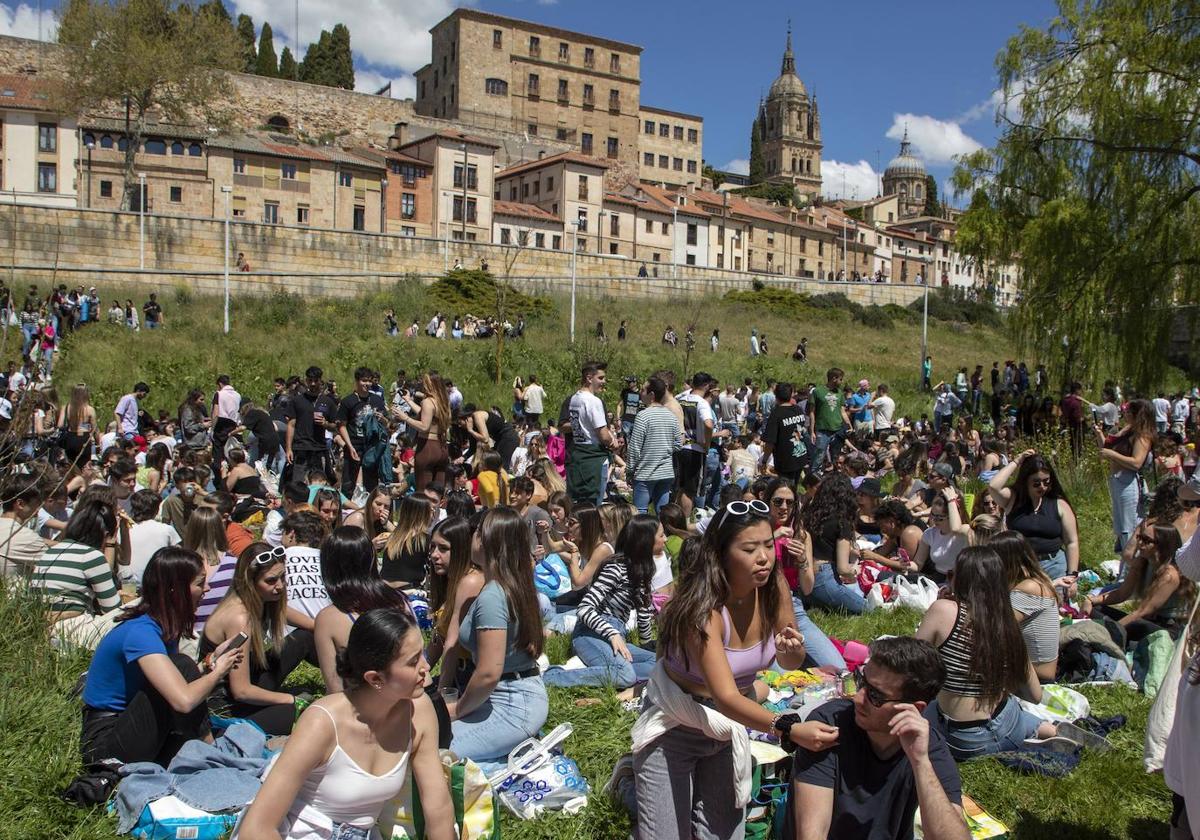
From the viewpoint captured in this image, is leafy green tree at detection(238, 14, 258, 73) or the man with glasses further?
leafy green tree at detection(238, 14, 258, 73)

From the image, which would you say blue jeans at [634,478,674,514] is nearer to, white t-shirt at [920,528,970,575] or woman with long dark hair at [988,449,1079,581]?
white t-shirt at [920,528,970,575]

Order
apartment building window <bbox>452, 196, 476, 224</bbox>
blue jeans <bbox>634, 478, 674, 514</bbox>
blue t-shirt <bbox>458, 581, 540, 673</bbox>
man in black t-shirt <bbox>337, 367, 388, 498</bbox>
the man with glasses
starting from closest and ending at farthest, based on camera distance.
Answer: the man with glasses < blue t-shirt <bbox>458, 581, 540, 673</bbox> < blue jeans <bbox>634, 478, 674, 514</bbox> < man in black t-shirt <bbox>337, 367, 388, 498</bbox> < apartment building window <bbox>452, 196, 476, 224</bbox>

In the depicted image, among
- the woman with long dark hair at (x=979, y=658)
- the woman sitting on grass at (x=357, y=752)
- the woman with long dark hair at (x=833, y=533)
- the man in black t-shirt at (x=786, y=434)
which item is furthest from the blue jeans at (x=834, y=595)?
the woman sitting on grass at (x=357, y=752)

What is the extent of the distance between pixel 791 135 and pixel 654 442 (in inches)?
4628

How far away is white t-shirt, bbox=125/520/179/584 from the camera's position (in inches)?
280

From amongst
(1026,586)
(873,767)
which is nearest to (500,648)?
(873,767)

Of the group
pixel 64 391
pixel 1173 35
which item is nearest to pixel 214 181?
pixel 64 391

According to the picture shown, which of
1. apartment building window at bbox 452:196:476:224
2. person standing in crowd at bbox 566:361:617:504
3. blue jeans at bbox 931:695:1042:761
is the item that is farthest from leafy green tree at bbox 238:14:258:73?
blue jeans at bbox 931:695:1042:761

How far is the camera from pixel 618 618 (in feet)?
19.9

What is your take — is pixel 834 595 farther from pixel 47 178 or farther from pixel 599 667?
pixel 47 178

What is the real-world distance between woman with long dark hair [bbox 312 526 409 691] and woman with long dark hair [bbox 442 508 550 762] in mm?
390

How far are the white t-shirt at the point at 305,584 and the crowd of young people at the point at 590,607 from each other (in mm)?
13

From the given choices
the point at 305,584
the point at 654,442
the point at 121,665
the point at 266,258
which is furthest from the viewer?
the point at 266,258

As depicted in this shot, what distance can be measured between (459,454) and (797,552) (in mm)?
8163
